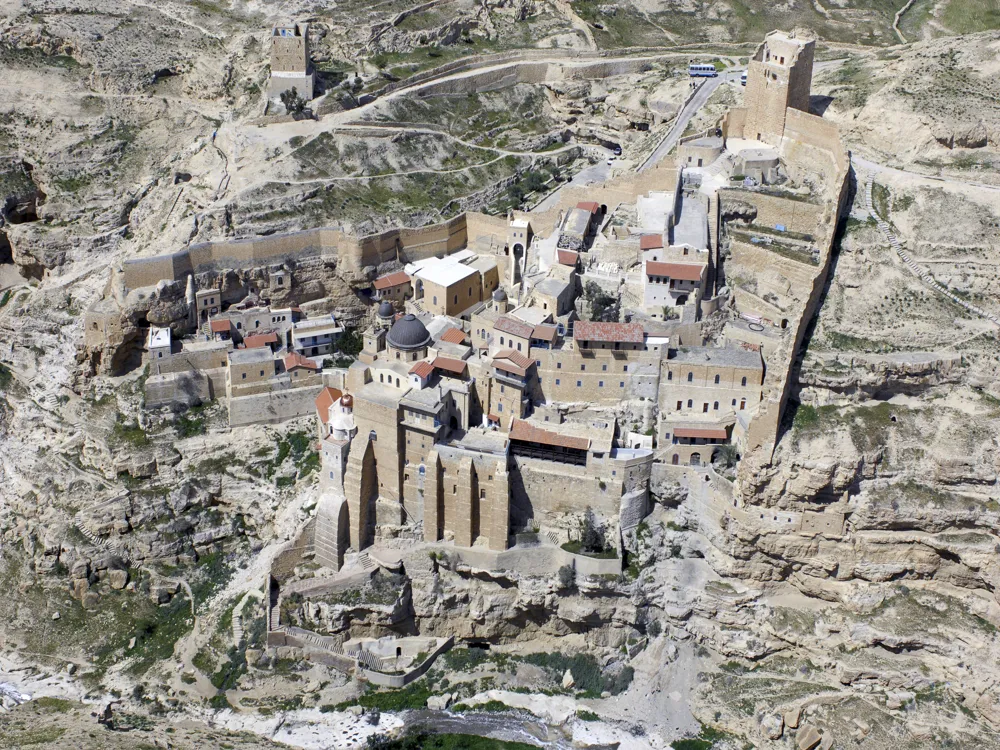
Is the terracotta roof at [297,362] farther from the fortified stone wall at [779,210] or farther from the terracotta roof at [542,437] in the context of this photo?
the fortified stone wall at [779,210]

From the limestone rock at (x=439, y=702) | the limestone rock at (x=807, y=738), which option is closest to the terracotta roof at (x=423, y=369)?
the limestone rock at (x=439, y=702)

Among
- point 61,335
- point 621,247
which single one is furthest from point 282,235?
point 621,247

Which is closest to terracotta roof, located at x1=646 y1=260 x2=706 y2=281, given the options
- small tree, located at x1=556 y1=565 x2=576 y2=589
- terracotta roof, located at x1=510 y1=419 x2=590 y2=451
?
terracotta roof, located at x1=510 y1=419 x2=590 y2=451

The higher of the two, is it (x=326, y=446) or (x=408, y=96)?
(x=408, y=96)

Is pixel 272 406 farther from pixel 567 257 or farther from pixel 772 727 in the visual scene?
pixel 772 727

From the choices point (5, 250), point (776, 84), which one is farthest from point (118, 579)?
point (776, 84)

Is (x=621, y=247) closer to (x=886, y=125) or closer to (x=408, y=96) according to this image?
(x=886, y=125)
